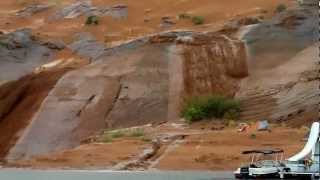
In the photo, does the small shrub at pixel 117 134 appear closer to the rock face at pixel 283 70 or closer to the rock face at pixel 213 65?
the rock face at pixel 213 65

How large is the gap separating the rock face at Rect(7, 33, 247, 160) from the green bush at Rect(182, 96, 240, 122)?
6.79 feet

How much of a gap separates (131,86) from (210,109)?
23.0 feet

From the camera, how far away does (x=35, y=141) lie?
69.9m

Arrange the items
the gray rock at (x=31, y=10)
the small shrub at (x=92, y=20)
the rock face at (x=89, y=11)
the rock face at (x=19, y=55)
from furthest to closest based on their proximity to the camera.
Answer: the gray rock at (x=31, y=10), the rock face at (x=89, y=11), the small shrub at (x=92, y=20), the rock face at (x=19, y=55)

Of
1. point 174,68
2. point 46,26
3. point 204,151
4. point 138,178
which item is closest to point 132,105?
point 174,68

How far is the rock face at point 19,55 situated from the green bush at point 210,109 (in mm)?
17934

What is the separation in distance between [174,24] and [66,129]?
2510 centimetres

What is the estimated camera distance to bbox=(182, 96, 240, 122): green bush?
69.0 metres

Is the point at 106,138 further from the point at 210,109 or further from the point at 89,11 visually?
the point at 89,11

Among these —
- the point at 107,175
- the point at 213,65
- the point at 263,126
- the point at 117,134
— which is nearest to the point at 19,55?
the point at 213,65

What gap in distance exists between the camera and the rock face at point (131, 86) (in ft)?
232

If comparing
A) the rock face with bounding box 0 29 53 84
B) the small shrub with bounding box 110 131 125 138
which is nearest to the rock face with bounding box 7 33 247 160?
the small shrub with bounding box 110 131 125 138

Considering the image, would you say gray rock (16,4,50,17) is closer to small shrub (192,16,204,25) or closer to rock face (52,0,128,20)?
rock face (52,0,128,20)

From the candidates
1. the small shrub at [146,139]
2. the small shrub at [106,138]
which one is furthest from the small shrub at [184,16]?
the small shrub at [146,139]
